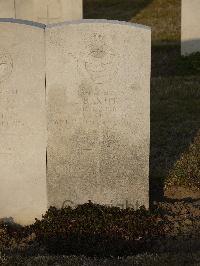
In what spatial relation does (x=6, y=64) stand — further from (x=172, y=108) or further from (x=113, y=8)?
(x=113, y=8)

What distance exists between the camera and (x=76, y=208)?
630cm

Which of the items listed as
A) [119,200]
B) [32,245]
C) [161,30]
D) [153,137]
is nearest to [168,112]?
[153,137]

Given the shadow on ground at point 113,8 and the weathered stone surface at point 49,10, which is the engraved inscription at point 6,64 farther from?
the shadow on ground at point 113,8

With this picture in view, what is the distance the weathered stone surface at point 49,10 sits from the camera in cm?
1422

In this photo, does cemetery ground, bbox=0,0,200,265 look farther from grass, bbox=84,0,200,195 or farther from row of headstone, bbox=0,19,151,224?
row of headstone, bbox=0,19,151,224

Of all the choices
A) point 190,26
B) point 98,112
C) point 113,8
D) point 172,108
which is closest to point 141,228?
point 98,112

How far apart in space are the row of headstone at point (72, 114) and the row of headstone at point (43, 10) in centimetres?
831

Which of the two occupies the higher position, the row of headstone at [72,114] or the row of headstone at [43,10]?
the row of headstone at [43,10]

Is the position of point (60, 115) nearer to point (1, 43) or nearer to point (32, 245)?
point (1, 43)

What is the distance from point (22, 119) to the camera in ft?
20.0

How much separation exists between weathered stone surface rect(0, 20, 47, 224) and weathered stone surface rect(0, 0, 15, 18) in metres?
8.54

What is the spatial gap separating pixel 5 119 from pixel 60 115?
52cm

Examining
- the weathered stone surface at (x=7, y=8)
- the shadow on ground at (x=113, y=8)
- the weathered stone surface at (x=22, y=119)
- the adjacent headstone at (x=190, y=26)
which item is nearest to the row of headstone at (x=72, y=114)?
the weathered stone surface at (x=22, y=119)

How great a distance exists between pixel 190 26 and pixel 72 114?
9016mm
